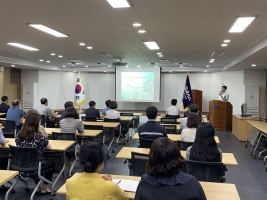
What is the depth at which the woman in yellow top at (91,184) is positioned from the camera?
172 cm

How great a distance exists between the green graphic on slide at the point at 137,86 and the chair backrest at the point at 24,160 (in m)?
10.4

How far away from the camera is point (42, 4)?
3787 mm

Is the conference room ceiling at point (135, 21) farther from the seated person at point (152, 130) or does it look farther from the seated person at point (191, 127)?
the seated person at point (152, 130)

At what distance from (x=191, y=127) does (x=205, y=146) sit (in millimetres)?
1189

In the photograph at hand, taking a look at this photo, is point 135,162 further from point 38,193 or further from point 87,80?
point 87,80

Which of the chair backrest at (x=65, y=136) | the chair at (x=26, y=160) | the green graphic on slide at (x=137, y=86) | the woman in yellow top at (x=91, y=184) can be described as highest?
the green graphic on slide at (x=137, y=86)

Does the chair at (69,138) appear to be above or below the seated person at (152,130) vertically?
below

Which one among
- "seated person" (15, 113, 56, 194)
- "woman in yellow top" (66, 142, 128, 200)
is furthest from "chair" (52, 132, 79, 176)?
"woman in yellow top" (66, 142, 128, 200)

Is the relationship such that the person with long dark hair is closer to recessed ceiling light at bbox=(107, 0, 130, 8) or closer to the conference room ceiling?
the conference room ceiling

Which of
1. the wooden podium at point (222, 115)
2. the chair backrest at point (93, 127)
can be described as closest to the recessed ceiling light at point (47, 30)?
the chair backrest at point (93, 127)

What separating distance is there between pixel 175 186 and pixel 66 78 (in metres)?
14.3

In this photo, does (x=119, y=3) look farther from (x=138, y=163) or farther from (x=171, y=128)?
(x=171, y=128)

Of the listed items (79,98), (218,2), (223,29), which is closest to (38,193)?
(218,2)

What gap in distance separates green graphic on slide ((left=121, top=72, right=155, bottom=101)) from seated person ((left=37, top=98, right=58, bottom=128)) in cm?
661
